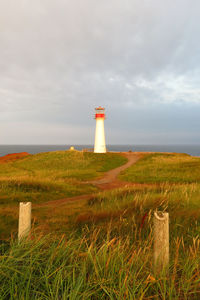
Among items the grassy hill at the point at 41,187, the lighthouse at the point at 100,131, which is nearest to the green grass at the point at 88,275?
the grassy hill at the point at 41,187

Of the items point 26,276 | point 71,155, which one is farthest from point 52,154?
point 26,276

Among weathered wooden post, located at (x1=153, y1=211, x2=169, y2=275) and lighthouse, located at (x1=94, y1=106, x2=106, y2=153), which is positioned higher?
lighthouse, located at (x1=94, y1=106, x2=106, y2=153)

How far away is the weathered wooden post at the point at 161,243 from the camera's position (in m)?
3.19

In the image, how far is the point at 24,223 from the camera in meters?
4.01

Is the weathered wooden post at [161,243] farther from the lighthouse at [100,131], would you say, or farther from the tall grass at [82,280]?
the lighthouse at [100,131]

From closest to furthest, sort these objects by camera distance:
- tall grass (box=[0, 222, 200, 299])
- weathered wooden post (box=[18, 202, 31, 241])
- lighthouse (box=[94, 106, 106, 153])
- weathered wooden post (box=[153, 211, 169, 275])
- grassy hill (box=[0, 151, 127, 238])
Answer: tall grass (box=[0, 222, 200, 299]) → weathered wooden post (box=[153, 211, 169, 275]) → weathered wooden post (box=[18, 202, 31, 241]) → grassy hill (box=[0, 151, 127, 238]) → lighthouse (box=[94, 106, 106, 153])

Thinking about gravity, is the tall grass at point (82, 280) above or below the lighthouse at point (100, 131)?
Result: below

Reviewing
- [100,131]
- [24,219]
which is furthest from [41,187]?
[100,131]

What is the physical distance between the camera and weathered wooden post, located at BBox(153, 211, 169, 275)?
319cm

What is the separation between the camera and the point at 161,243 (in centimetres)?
323

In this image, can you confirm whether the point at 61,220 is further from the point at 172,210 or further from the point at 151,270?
the point at 151,270

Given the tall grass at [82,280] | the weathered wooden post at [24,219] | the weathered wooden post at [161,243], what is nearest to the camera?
the tall grass at [82,280]

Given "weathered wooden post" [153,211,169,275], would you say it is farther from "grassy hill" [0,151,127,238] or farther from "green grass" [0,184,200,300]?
"grassy hill" [0,151,127,238]

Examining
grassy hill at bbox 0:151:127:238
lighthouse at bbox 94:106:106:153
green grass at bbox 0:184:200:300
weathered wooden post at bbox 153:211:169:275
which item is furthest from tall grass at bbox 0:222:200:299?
lighthouse at bbox 94:106:106:153
